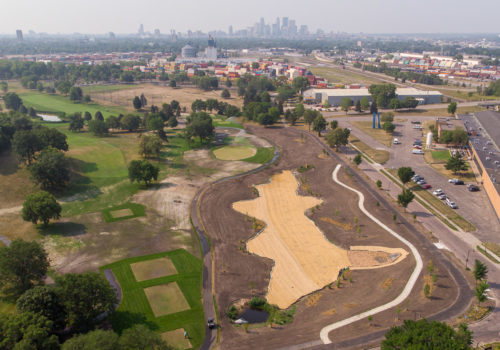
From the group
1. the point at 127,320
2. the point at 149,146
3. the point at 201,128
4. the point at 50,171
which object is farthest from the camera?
the point at 201,128

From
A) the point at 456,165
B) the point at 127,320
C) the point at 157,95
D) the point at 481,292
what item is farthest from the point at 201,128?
the point at 157,95

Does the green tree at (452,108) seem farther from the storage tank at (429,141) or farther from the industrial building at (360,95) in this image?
the storage tank at (429,141)

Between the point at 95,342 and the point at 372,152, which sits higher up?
the point at 95,342

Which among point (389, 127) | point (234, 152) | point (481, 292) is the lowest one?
point (481, 292)

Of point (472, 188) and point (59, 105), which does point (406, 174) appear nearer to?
point (472, 188)

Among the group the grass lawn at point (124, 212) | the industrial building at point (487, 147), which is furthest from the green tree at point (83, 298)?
the industrial building at point (487, 147)

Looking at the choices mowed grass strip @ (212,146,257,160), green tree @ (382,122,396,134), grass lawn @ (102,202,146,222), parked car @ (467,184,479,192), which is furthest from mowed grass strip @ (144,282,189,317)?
green tree @ (382,122,396,134)

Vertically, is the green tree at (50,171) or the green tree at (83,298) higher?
the green tree at (50,171)

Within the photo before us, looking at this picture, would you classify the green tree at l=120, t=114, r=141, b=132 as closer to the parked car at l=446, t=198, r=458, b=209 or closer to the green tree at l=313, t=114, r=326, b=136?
the green tree at l=313, t=114, r=326, b=136
